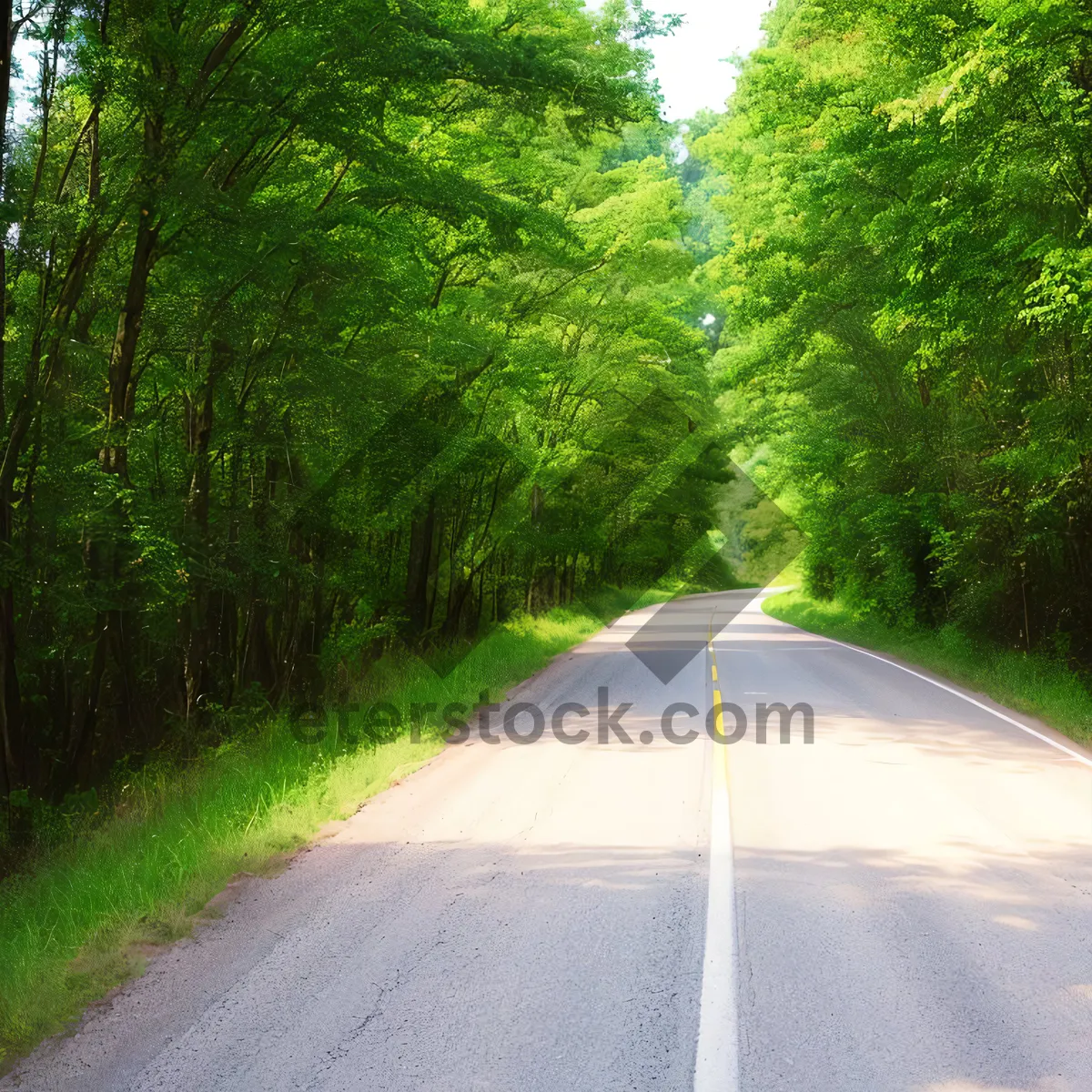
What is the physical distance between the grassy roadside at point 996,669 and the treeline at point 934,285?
666mm

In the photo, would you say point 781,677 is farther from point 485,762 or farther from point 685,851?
point 685,851

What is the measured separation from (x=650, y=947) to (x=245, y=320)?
9882 mm

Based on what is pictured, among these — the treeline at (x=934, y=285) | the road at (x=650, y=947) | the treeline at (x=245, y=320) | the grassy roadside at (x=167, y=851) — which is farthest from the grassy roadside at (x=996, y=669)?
the treeline at (x=245, y=320)

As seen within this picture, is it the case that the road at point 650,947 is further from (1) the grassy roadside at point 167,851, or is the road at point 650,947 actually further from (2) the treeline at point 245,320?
(2) the treeline at point 245,320

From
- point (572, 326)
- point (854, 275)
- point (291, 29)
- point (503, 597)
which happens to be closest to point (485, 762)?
point (291, 29)

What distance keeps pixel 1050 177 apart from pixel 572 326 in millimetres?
15466

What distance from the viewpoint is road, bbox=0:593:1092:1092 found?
12.7 ft

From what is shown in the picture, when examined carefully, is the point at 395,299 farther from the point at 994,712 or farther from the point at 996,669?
the point at 996,669

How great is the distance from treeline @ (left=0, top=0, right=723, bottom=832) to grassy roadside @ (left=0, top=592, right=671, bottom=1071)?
6.72ft

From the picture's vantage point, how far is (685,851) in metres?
6.76

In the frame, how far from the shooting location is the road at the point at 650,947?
12.7 ft

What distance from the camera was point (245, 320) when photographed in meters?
12.5

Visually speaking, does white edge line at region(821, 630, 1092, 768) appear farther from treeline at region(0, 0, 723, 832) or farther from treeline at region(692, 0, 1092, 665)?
treeline at region(0, 0, 723, 832)

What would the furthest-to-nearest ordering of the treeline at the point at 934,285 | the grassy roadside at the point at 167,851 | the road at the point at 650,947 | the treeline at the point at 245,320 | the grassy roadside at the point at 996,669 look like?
the grassy roadside at the point at 996,669 < the treeline at the point at 934,285 < the treeline at the point at 245,320 < the grassy roadside at the point at 167,851 < the road at the point at 650,947
